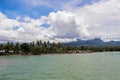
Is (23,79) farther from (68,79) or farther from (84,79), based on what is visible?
(84,79)

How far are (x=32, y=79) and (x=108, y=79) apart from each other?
1542 centimetres

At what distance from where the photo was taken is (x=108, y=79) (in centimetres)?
4278

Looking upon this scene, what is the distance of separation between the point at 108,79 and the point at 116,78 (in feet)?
7.14

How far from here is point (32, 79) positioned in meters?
44.3

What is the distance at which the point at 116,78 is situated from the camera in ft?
144

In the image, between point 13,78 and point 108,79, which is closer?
point 108,79

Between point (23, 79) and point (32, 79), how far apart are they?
1841mm

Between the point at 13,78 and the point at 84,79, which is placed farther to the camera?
the point at 13,78

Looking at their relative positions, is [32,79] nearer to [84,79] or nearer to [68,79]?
[68,79]

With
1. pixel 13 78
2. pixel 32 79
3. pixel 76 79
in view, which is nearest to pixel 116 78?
pixel 76 79

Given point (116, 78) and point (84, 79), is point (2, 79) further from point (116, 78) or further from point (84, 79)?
point (116, 78)

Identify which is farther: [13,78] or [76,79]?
[13,78]

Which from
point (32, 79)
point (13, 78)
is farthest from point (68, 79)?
point (13, 78)

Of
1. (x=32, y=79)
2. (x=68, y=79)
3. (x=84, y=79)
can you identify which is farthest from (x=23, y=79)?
(x=84, y=79)
